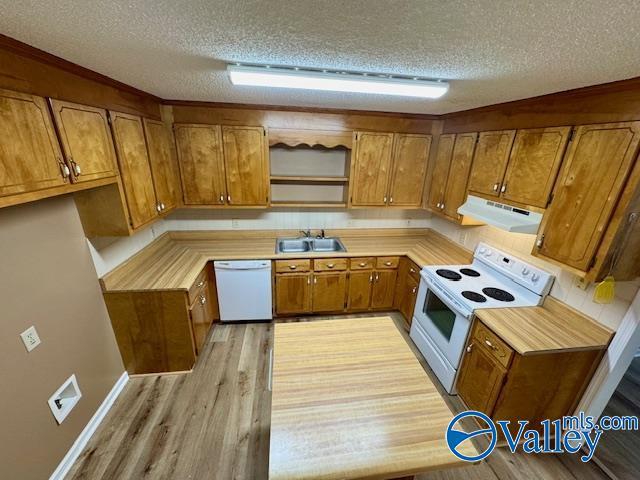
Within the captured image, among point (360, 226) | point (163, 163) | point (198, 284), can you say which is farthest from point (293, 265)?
point (163, 163)

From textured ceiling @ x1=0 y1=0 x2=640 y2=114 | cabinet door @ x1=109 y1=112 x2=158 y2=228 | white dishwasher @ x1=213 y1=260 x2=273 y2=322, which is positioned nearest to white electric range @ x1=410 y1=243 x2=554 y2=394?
textured ceiling @ x1=0 y1=0 x2=640 y2=114

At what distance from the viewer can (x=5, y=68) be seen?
3.57 ft

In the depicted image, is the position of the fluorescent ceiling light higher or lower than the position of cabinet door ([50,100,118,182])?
higher

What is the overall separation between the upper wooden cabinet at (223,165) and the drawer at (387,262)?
58.1 inches

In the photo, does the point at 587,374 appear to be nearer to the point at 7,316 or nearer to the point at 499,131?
the point at 499,131

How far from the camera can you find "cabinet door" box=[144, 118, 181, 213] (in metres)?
2.29

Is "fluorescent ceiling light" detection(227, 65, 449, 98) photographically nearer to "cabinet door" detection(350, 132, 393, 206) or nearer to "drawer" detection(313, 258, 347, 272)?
"cabinet door" detection(350, 132, 393, 206)

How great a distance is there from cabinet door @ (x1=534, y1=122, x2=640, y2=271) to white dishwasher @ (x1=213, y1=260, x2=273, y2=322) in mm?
2426

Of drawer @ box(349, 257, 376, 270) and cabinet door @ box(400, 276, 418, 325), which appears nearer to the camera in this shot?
cabinet door @ box(400, 276, 418, 325)

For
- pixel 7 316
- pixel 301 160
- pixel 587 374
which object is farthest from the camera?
pixel 301 160

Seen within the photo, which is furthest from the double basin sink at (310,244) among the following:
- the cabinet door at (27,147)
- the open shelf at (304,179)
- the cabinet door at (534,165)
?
the cabinet door at (27,147)

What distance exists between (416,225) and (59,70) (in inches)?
141

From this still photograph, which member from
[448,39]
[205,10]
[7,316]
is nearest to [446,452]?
[448,39]

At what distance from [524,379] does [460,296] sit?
0.64m
